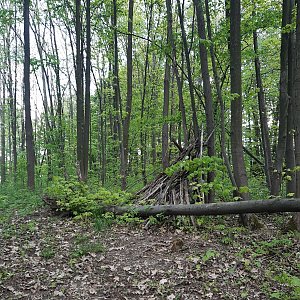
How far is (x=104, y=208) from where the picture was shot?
801 cm

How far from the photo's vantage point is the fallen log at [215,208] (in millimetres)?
5207

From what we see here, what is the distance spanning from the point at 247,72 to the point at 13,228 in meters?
14.3

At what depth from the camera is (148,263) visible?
5289 millimetres

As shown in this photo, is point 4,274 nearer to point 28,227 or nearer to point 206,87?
point 28,227

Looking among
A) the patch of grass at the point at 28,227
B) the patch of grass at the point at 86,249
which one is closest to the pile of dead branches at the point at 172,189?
the patch of grass at the point at 86,249

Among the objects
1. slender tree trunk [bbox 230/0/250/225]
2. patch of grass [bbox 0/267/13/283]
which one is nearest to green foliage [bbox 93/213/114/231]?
patch of grass [bbox 0/267/13/283]

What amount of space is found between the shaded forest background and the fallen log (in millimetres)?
467

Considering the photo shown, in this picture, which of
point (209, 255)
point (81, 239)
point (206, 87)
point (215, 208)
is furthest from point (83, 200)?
point (206, 87)

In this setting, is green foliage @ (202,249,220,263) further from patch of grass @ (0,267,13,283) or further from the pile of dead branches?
patch of grass @ (0,267,13,283)

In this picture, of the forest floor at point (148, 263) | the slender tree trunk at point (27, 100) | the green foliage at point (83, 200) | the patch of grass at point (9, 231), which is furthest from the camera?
the slender tree trunk at point (27, 100)

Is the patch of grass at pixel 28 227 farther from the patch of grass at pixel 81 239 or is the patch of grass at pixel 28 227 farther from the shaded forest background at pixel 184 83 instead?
the shaded forest background at pixel 184 83

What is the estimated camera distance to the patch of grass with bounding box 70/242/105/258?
555cm

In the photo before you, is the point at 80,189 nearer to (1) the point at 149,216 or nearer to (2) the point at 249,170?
(1) the point at 149,216

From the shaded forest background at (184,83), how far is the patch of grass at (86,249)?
2.61 meters
